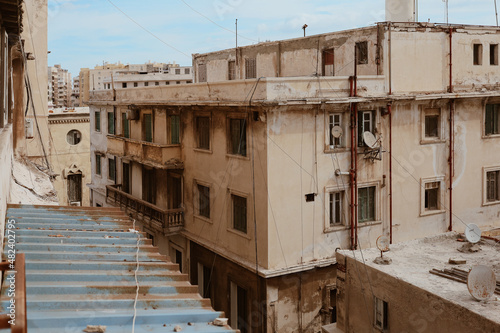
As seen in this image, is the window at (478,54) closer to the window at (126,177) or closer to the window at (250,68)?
the window at (250,68)

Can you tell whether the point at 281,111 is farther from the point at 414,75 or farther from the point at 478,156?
the point at 478,156

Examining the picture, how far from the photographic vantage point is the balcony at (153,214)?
2316 centimetres

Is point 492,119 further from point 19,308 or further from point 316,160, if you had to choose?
point 19,308

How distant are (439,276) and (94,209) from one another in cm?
825

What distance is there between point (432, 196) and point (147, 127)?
1338 cm

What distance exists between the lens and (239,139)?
19.8m

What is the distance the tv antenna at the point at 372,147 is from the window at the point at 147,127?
1061 centimetres

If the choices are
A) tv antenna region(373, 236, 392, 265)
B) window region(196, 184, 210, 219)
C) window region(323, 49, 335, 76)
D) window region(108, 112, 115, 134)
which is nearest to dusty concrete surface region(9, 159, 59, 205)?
window region(196, 184, 210, 219)

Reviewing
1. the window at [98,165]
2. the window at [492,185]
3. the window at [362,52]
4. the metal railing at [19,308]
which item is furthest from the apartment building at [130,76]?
the metal railing at [19,308]

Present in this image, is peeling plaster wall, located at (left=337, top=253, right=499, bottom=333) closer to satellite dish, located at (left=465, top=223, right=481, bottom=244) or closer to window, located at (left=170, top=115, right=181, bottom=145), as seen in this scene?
satellite dish, located at (left=465, top=223, right=481, bottom=244)

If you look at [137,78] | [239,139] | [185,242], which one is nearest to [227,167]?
[239,139]

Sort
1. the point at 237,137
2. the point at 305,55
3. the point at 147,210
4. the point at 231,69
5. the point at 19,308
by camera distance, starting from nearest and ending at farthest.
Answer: the point at 19,308 → the point at 237,137 → the point at 305,55 → the point at 147,210 → the point at 231,69

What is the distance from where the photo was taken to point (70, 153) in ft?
135

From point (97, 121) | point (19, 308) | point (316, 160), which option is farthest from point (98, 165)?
point (19, 308)
